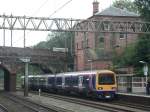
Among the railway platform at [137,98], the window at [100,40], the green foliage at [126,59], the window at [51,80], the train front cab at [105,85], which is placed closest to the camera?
the railway platform at [137,98]

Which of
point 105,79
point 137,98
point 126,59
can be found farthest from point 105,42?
point 137,98

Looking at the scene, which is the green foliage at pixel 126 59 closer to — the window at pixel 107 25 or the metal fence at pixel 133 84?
the metal fence at pixel 133 84

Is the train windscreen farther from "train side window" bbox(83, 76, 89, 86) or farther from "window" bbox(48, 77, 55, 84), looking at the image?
"window" bbox(48, 77, 55, 84)

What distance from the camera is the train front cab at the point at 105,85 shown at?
3875 centimetres

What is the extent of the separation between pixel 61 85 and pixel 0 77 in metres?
100

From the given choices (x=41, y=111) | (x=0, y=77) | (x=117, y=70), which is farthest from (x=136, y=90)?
(x=0, y=77)

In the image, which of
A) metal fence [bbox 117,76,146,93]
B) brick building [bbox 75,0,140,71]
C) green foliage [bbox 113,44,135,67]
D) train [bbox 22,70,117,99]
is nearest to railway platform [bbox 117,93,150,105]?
train [bbox 22,70,117,99]

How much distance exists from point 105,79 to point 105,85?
0.52 meters

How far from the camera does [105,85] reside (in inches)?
1543

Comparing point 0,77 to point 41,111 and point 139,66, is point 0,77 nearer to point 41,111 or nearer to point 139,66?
point 139,66

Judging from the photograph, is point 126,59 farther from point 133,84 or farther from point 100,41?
point 100,41

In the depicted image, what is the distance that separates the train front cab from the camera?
3875 cm

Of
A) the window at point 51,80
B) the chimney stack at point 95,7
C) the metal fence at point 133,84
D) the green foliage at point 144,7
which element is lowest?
the window at point 51,80

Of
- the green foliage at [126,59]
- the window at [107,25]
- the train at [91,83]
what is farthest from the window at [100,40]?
the window at [107,25]
